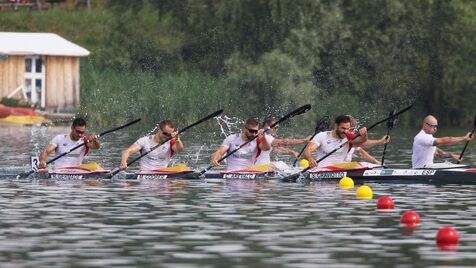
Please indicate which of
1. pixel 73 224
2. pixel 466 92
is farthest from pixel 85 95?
pixel 73 224

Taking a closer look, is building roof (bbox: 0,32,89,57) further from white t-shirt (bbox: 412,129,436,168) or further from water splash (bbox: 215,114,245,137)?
white t-shirt (bbox: 412,129,436,168)

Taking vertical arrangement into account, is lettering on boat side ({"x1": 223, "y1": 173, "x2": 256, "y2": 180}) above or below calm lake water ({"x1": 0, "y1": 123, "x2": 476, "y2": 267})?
above

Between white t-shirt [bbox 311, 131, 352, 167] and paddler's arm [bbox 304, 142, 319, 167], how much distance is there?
0.27 ft

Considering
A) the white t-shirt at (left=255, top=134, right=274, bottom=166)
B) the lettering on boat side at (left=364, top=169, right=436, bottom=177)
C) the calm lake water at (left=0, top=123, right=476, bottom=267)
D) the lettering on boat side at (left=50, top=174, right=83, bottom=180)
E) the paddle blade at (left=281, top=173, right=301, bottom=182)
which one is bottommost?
the calm lake water at (left=0, top=123, right=476, bottom=267)

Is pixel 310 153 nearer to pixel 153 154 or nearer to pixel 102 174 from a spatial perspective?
pixel 153 154

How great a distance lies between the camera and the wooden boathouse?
233 ft

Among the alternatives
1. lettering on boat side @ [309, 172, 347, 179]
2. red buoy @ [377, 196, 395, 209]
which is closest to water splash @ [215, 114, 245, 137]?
lettering on boat side @ [309, 172, 347, 179]

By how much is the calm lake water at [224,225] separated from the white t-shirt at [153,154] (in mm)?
1340

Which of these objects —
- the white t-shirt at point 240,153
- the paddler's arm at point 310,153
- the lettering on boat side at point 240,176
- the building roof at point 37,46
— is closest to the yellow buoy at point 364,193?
the paddler's arm at point 310,153

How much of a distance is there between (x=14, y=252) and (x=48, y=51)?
52.9m

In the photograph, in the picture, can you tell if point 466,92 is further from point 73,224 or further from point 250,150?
point 73,224

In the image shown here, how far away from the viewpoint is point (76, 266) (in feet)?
57.6

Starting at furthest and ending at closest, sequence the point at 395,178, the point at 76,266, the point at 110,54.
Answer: the point at 110,54
the point at 395,178
the point at 76,266

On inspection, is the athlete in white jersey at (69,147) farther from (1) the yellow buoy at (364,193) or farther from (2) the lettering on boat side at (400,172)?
(1) the yellow buoy at (364,193)
